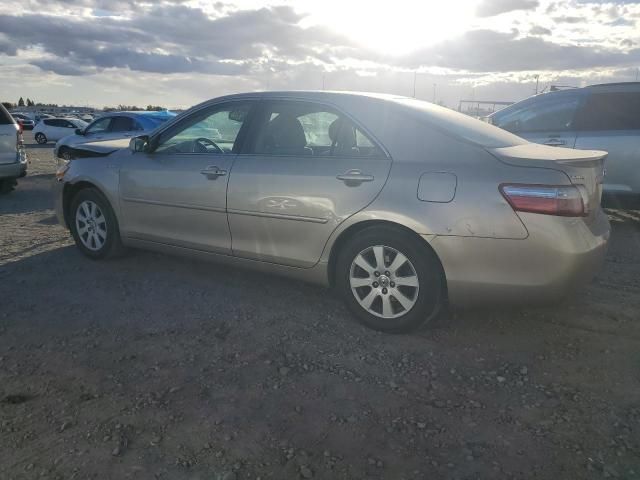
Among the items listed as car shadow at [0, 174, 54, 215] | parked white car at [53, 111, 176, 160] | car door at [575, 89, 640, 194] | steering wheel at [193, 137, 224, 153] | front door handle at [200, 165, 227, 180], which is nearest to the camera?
front door handle at [200, 165, 227, 180]

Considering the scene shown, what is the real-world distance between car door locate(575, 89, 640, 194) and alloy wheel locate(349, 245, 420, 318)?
14.8 ft

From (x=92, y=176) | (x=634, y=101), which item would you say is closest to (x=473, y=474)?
(x=92, y=176)

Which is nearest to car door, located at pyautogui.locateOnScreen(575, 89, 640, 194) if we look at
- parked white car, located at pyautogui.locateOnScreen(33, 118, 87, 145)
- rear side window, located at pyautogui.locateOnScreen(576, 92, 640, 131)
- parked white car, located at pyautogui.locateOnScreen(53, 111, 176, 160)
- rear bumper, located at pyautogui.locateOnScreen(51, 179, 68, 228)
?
rear side window, located at pyautogui.locateOnScreen(576, 92, 640, 131)

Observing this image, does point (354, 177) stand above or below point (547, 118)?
below

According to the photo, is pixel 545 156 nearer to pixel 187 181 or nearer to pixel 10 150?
pixel 187 181

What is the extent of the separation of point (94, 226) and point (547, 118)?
587 centimetres

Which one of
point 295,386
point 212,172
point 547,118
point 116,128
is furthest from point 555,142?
point 116,128

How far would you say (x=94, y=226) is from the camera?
17.7 feet

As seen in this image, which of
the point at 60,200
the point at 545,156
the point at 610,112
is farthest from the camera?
the point at 610,112

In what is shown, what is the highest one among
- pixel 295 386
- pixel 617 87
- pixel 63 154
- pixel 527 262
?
pixel 617 87

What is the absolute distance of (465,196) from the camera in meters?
3.46

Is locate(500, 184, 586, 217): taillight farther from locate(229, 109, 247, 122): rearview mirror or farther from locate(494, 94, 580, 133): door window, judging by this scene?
locate(494, 94, 580, 133): door window

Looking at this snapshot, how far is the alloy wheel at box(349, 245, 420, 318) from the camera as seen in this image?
3689 mm

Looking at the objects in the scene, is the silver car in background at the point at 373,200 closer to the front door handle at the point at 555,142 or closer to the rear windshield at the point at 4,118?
the front door handle at the point at 555,142
